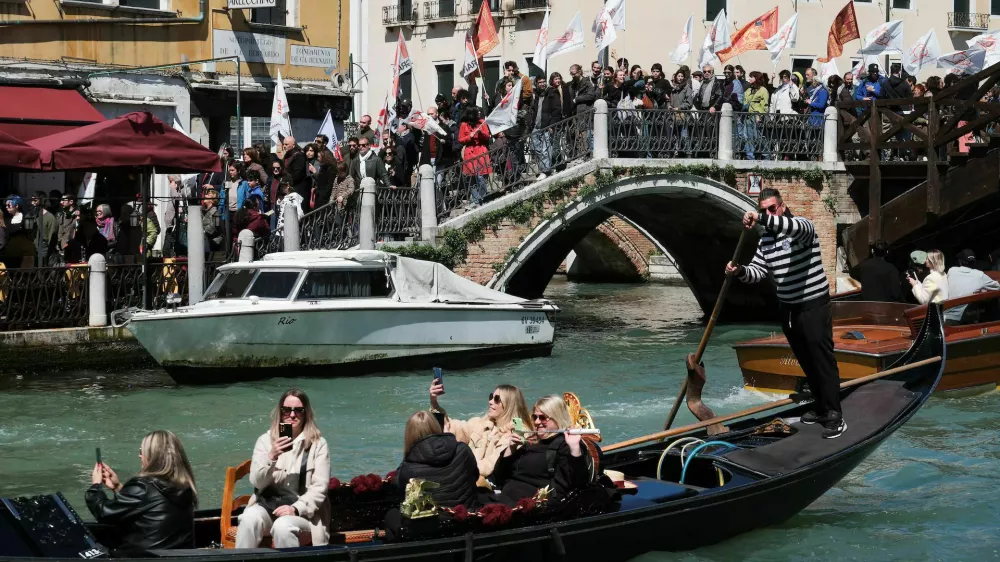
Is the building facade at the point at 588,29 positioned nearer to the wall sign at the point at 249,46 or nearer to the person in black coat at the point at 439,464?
the wall sign at the point at 249,46

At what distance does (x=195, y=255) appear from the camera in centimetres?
1234

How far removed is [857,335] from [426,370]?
12.9ft

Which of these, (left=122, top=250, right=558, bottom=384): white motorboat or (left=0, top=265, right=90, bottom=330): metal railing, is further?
(left=0, top=265, right=90, bottom=330): metal railing

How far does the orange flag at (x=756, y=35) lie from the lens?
17.1 metres

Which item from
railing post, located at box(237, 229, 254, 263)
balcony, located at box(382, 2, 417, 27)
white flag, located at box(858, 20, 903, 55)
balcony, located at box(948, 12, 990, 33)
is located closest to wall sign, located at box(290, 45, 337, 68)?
railing post, located at box(237, 229, 254, 263)

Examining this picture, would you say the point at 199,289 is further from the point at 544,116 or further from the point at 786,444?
the point at 786,444

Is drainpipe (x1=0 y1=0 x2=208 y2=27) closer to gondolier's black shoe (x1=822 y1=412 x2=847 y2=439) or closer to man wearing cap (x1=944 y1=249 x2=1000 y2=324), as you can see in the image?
man wearing cap (x1=944 y1=249 x2=1000 y2=324)

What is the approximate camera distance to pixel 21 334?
37.8 feet

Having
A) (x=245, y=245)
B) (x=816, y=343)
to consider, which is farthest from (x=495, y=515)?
(x=245, y=245)

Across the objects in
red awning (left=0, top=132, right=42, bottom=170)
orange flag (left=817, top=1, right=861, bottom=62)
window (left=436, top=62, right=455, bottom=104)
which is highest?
window (left=436, top=62, right=455, bottom=104)

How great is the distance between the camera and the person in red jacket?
14203 mm

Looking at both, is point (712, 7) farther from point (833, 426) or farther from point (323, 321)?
point (833, 426)

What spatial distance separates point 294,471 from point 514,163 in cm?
924

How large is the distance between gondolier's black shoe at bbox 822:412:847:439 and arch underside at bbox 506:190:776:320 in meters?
8.72
